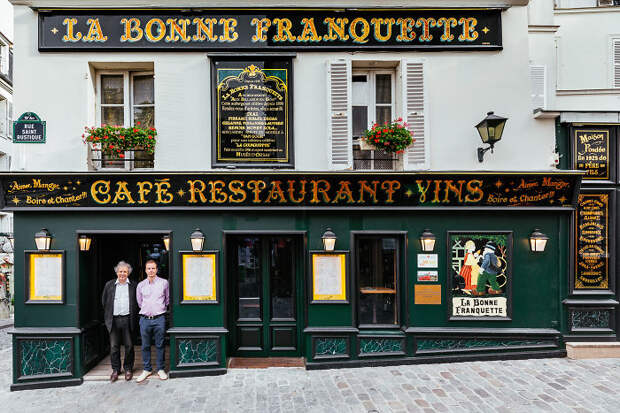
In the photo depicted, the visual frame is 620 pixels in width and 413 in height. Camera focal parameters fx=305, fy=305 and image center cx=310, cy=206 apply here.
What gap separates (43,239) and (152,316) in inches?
92.6

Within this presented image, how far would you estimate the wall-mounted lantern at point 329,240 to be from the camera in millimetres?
5676

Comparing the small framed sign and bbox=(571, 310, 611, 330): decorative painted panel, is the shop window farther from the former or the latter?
bbox=(571, 310, 611, 330): decorative painted panel

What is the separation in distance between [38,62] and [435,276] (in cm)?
848

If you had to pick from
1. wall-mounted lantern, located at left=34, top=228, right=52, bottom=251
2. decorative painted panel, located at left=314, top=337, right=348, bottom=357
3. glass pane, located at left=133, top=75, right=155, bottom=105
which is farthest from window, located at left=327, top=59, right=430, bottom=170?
wall-mounted lantern, located at left=34, top=228, right=52, bottom=251

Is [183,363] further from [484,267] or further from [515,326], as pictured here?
[515,326]

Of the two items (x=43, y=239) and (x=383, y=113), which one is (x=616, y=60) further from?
(x=43, y=239)

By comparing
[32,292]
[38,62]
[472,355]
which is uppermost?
[38,62]

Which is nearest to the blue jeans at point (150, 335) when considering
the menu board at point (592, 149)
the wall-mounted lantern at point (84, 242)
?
the wall-mounted lantern at point (84, 242)

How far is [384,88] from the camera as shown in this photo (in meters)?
6.24

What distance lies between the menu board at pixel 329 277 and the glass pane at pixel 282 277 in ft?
2.14

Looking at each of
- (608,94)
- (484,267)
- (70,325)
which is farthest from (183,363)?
(608,94)

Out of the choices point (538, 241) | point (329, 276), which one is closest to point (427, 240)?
point (329, 276)

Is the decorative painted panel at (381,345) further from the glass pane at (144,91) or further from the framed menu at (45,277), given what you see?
the glass pane at (144,91)

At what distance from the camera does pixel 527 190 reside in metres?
5.76
